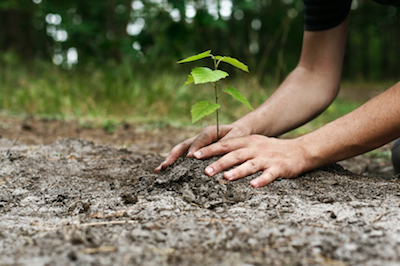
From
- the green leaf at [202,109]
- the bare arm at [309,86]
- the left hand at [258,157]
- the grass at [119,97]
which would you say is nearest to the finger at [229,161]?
the left hand at [258,157]

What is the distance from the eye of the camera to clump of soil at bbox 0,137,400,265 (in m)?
0.84

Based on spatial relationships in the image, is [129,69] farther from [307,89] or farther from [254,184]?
[254,184]

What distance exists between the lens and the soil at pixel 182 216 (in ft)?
2.77

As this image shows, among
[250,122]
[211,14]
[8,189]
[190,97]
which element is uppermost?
[211,14]

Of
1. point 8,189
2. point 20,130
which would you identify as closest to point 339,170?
point 8,189

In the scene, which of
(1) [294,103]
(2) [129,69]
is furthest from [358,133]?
(2) [129,69]

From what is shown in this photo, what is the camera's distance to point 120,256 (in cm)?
84

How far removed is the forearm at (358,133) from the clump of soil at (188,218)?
0.41ft

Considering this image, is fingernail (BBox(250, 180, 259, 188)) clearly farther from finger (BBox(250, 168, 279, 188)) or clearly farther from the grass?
the grass

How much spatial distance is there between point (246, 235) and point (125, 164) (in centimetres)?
111

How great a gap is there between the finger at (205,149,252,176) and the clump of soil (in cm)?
4

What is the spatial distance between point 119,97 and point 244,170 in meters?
3.07

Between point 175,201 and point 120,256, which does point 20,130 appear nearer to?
point 175,201

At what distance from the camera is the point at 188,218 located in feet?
3.59
